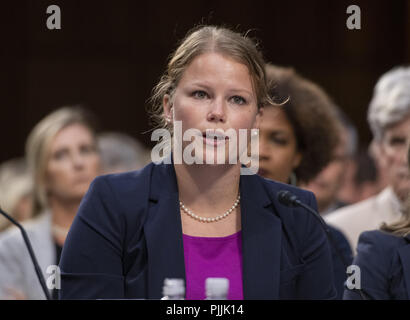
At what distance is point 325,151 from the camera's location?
301cm

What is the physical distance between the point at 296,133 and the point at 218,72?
3.21 feet

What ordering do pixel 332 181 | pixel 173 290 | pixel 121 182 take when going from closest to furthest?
pixel 173 290 → pixel 121 182 → pixel 332 181

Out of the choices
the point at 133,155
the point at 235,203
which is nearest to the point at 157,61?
the point at 133,155

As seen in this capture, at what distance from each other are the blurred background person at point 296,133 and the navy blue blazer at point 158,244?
0.64 metres

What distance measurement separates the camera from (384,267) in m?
2.18

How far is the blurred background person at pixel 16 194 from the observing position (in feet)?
16.0

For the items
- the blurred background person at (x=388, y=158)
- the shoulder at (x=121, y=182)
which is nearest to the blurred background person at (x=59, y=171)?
the blurred background person at (x=388, y=158)

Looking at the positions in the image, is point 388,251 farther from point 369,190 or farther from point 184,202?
point 369,190

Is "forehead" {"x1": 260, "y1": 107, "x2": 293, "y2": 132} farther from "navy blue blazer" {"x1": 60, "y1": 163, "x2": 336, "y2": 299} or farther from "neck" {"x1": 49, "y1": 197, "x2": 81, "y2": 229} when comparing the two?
"neck" {"x1": 49, "y1": 197, "x2": 81, "y2": 229}

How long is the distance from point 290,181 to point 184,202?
867 millimetres

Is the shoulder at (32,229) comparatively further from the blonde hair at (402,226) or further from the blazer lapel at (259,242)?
the blonde hair at (402,226)

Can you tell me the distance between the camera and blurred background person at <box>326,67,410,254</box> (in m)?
3.58

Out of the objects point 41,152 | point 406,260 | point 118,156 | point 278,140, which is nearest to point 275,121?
point 278,140

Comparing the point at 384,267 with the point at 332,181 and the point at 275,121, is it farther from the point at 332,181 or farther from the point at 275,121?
the point at 332,181
